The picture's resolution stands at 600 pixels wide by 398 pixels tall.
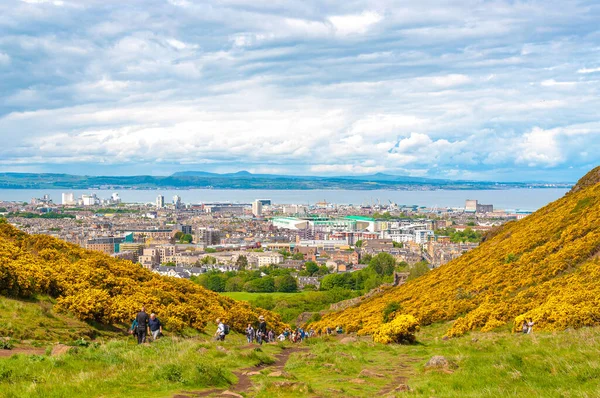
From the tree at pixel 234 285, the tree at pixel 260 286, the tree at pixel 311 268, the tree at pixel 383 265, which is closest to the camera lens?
the tree at pixel 260 286

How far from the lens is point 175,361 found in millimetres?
11172

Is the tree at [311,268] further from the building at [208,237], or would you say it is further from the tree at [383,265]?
the building at [208,237]

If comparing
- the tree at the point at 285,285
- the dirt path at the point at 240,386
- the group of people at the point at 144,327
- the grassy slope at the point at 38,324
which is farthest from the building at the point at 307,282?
the dirt path at the point at 240,386

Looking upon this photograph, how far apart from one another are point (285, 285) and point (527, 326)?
70.5 m

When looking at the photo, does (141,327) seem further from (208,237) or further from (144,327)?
(208,237)

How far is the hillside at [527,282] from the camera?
65.1ft

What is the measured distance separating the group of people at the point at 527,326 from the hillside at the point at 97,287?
9.94 meters

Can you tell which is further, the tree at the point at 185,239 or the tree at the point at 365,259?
the tree at the point at 185,239

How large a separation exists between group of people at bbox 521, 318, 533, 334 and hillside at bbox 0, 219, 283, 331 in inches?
→ 391

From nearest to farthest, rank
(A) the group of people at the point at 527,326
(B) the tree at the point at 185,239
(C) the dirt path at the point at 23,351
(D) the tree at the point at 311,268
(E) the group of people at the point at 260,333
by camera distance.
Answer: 1. (C) the dirt path at the point at 23,351
2. (A) the group of people at the point at 527,326
3. (E) the group of people at the point at 260,333
4. (D) the tree at the point at 311,268
5. (B) the tree at the point at 185,239

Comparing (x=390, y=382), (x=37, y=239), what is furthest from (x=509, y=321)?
(x=37, y=239)

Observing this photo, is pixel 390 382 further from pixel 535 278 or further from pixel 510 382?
pixel 535 278

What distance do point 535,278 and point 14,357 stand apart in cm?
2001

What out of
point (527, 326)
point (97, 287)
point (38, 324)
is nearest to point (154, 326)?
point (38, 324)
